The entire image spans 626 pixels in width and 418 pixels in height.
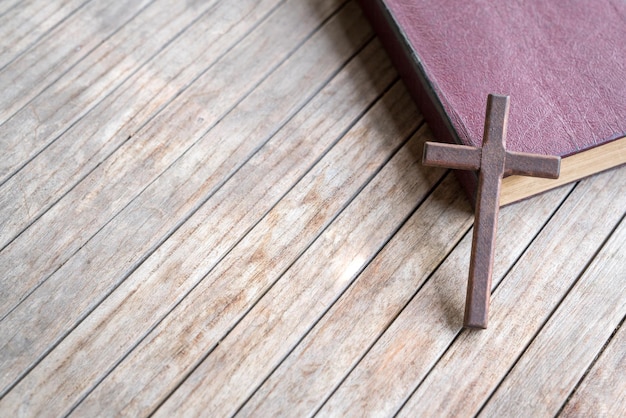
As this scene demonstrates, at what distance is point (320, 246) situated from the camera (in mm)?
1363

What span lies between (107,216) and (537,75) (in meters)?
0.93

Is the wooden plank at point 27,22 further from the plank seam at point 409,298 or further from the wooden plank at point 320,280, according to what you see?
the plank seam at point 409,298

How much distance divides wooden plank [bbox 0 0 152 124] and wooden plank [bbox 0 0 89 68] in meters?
0.02

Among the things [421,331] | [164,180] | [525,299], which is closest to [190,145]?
[164,180]

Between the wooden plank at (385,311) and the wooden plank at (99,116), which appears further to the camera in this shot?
the wooden plank at (99,116)

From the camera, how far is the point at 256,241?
1.37 m

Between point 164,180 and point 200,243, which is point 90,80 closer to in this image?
point 164,180

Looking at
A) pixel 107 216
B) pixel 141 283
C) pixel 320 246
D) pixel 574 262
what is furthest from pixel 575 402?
pixel 107 216

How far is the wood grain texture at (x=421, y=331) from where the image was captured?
4.04ft

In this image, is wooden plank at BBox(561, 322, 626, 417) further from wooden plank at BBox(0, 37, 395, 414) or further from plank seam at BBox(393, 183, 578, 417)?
wooden plank at BBox(0, 37, 395, 414)

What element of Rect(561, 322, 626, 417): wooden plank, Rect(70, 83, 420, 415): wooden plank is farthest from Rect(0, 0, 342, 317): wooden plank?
Rect(561, 322, 626, 417): wooden plank

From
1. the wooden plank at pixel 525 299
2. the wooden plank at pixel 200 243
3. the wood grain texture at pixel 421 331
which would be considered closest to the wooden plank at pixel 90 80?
the wooden plank at pixel 200 243

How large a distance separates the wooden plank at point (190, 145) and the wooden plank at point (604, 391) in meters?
0.80

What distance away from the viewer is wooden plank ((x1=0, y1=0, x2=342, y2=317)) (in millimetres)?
1359
